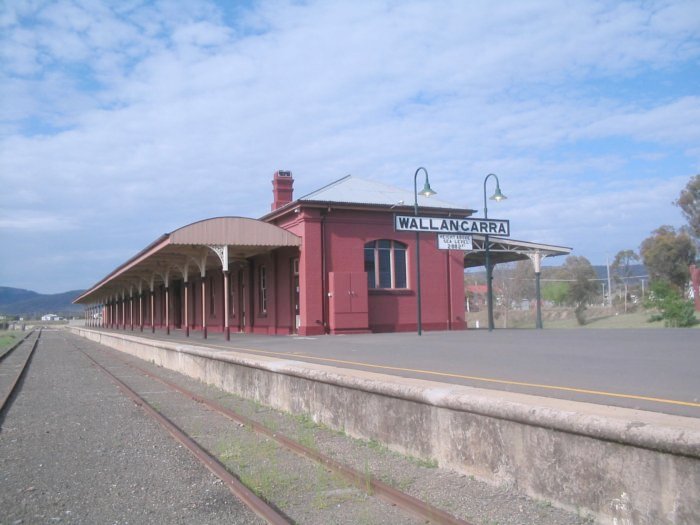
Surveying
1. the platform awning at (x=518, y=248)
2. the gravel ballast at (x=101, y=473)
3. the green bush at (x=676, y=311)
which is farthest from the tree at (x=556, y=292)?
the gravel ballast at (x=101, y=473)

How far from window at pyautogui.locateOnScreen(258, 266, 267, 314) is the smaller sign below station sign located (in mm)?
9194

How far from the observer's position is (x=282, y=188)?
32812mm

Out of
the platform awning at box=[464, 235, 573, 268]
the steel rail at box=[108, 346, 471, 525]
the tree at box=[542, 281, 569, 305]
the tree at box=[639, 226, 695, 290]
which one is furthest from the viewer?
the tree at box=[542, 281, 569, 305]

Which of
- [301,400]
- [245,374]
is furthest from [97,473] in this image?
[245,374]

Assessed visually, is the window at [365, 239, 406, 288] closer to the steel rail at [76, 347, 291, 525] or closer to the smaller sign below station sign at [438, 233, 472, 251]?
the smaller sign below station sign at [438, 233, 472, 251]

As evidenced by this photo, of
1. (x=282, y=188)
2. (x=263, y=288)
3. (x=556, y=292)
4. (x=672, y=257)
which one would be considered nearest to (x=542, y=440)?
(x=263, y=288)

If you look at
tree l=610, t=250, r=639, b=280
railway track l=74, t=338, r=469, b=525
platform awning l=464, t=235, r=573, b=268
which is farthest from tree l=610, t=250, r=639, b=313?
railway track l=74, t=338, r=469, b=525

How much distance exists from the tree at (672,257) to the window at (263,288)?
1418 inches

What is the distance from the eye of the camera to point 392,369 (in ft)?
35.7

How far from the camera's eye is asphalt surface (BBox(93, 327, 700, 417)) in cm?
727

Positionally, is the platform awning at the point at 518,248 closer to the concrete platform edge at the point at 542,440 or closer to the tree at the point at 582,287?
the concrete platform edge at the point at 542,440

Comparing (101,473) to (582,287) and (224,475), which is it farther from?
(582,287)

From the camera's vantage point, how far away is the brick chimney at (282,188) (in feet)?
107

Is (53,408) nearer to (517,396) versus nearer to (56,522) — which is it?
(56,522)
